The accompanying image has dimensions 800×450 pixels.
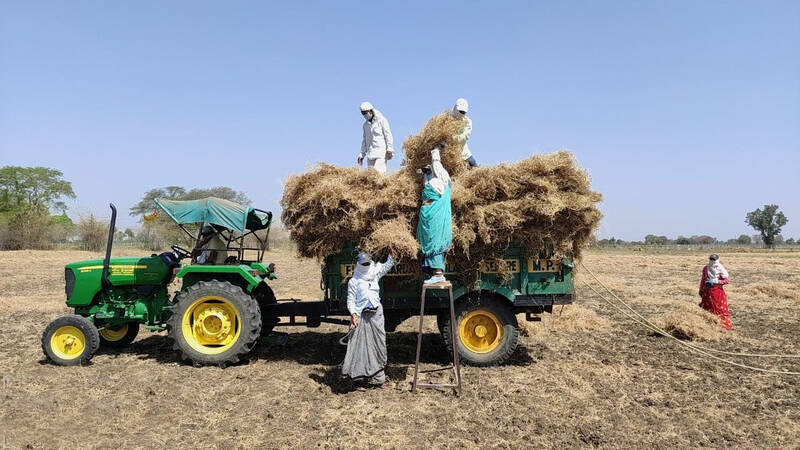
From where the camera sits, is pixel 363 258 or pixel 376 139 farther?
pixel 376 139

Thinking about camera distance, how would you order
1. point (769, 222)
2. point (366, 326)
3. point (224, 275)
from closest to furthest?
point (366, 326)
point (224, 275)
point (769, 222)

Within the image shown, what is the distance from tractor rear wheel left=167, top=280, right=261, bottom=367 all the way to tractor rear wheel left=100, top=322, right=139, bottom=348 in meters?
1.58

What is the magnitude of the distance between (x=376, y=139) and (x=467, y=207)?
6.95 feet

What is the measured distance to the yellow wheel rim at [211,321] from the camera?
6531mm

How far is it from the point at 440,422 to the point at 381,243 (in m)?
2.13

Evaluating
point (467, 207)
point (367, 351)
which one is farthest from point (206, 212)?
point (467, 207)

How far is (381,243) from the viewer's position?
19.0ft

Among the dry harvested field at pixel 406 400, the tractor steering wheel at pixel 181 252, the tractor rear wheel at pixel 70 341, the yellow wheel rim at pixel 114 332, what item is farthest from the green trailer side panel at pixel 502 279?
the yellow wheel rim at pixel 114 332

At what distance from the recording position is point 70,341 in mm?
6582

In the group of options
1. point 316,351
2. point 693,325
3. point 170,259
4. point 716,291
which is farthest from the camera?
point 716,291

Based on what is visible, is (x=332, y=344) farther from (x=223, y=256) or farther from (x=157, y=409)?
(x=157, y=409)

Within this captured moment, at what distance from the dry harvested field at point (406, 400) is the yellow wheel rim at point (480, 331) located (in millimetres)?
341

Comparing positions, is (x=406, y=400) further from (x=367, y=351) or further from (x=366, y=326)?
(x=366, y=326)

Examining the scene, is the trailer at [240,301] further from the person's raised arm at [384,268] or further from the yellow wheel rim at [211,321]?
the person's raised arm at [384,268]
